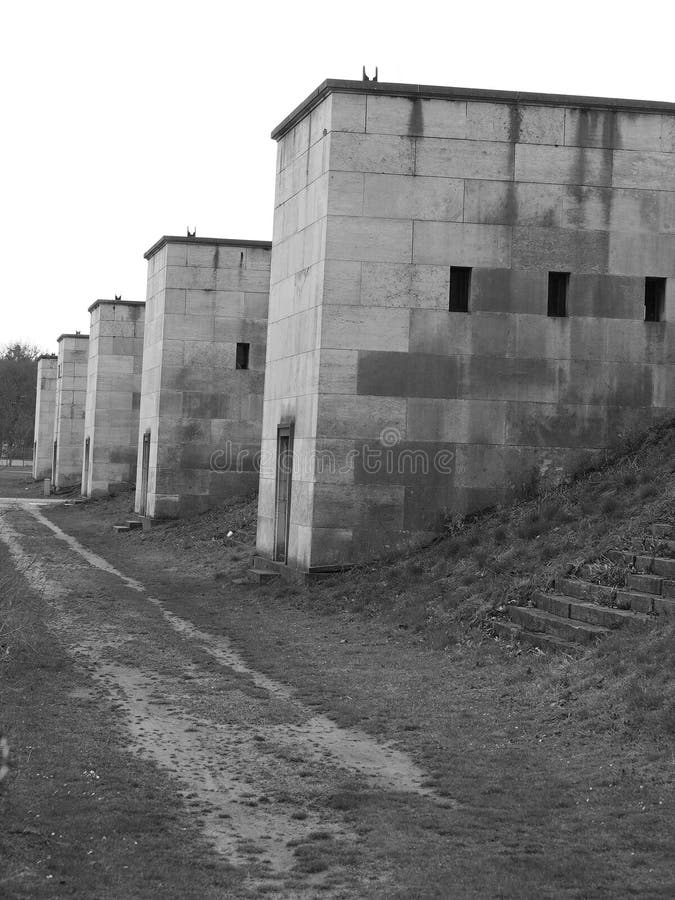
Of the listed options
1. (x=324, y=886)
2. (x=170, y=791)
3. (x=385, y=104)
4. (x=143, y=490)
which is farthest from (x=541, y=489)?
(x=143, y=490)

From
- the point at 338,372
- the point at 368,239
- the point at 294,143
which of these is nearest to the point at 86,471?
the point at 294,143

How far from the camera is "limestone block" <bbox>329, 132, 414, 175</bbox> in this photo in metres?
19.1

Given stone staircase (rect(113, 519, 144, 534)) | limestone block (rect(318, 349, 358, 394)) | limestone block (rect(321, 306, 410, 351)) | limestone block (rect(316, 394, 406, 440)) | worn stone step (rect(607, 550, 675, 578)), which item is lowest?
stone staircase (rect(113, 519, 144, 534))

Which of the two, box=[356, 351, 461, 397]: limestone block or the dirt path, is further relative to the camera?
box=[356, 351, 461, 397]: limestone block

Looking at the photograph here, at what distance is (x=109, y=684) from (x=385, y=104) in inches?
436

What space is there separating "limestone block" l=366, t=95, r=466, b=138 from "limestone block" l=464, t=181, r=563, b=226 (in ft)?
3.20

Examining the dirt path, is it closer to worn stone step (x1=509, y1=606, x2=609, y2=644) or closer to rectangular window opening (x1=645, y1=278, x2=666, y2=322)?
worn stone step (x1=509, y1=606, x2=609, y2=644)

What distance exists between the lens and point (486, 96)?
63.1ft

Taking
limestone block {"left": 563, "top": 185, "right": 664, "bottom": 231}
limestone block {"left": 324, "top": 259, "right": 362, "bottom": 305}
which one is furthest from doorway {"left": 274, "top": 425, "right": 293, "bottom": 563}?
limestone block {"left": 563, "top": 185, "right": 664, "bottom": 231}

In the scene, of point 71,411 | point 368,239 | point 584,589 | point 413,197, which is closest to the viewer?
point 584,589

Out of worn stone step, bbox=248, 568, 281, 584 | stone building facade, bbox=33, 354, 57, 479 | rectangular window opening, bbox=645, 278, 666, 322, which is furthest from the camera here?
stone building facade, bbox=33, 354, 57, 479

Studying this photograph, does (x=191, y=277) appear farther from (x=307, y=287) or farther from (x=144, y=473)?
(x=307, y=287)

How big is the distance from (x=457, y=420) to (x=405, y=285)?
7.68ft

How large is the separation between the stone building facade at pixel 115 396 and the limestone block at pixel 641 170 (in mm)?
29262
